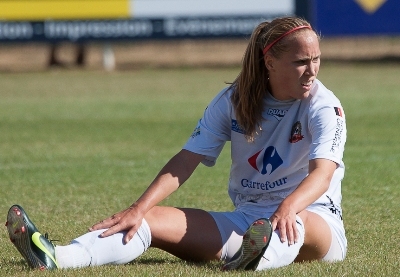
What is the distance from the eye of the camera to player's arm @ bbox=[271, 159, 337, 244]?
162 inches

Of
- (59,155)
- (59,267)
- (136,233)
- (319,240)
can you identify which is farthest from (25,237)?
(59,155)

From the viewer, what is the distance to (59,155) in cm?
1040

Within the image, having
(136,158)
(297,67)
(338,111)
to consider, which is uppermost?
(297,67)

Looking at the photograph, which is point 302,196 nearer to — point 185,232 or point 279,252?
point 279,252

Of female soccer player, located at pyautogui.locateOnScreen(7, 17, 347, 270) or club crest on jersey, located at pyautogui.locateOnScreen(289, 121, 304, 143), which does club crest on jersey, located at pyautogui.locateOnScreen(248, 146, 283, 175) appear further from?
club crest on jersey, located at pyautogui.locateOnScreen(289, 121, 304, 143)

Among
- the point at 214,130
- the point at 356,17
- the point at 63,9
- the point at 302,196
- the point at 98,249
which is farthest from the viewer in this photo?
the point at 356,17

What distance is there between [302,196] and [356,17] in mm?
20428

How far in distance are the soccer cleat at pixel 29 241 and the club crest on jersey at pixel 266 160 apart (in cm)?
114

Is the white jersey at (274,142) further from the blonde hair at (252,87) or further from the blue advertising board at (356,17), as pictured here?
the blue advertising board at (356,17)

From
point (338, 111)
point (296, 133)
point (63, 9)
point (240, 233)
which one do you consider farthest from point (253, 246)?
point (63, 9)

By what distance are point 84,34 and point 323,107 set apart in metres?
20.1

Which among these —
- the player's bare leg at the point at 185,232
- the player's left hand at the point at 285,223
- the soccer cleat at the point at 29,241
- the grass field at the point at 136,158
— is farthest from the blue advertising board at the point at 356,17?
the soccer cleat at the point at 29,241

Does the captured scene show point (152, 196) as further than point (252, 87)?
No

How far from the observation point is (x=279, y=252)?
4.21 metres
